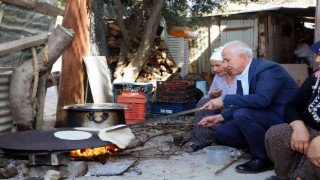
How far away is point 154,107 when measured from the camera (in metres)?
8.13

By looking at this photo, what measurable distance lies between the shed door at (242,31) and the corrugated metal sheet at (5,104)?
963 centimetres

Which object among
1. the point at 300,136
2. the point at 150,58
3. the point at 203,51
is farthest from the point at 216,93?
the point at 203,51

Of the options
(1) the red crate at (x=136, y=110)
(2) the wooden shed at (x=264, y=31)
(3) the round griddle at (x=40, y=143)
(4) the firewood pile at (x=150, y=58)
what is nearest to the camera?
(3) the round griddle at (x=40, y=143)

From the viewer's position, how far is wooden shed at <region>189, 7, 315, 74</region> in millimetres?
12688

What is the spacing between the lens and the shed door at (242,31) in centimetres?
1299

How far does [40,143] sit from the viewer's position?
367 cm

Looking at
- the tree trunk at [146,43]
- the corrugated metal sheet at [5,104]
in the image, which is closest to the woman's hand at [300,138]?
the corrugated metal sheet at [5,104]

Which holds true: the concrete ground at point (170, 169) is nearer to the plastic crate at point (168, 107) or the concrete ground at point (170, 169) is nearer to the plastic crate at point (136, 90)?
the plastic crate at point (168, 107)

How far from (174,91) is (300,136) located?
16.8 ft

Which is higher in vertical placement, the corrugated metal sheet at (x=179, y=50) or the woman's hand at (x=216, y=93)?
the corrugated metal sheet at (x=179, y=50)

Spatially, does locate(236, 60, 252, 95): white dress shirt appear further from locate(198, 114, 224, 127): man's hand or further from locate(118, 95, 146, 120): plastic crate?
locate(118, 95, 146, 120): plastic crate

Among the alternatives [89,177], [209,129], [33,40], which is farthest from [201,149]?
[33,40]

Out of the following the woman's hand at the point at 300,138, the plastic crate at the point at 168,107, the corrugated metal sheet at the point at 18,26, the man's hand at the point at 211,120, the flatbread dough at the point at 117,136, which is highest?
the corrugated metal sheet at the point at 18,26

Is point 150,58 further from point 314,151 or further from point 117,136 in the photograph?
point 314,151
